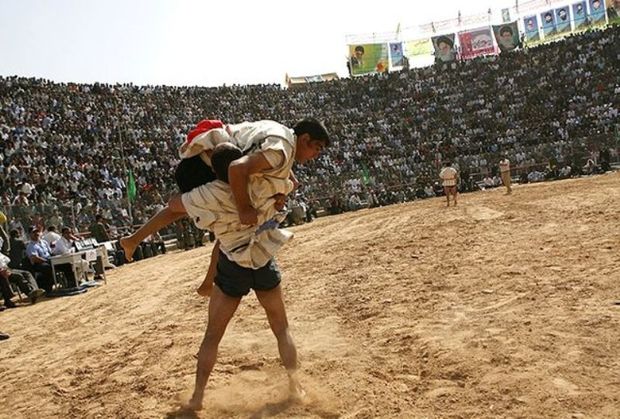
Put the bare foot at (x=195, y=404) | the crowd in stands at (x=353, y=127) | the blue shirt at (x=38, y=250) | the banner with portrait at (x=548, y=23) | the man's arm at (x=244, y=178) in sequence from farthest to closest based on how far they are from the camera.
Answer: the banner with portrait at (x=548, y=23) < the crowd in stands at (x=353, y=127) < the blue shirt at (x=38, y=250) < the bare foot at (x=195, y=404) < the man's arm at (x=244, y=178)

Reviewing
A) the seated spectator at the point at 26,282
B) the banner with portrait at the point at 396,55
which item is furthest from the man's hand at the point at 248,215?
the banner with portrait at the point at 396,55

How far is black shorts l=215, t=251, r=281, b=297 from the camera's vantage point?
3.42m

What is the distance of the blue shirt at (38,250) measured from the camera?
450 inches

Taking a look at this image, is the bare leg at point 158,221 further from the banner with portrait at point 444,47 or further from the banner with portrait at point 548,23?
the banner with portrait at point 548,23

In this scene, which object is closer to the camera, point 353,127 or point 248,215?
point 248,215

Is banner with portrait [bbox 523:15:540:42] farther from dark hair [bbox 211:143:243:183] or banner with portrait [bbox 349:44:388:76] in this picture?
dark hair [bbox 211:143:243:183]

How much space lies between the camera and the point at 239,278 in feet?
11.2

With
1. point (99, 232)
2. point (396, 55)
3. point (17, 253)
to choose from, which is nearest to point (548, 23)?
point (396, 55)

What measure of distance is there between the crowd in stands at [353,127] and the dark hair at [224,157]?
13.7 metres

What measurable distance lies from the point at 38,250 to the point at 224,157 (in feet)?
31.6

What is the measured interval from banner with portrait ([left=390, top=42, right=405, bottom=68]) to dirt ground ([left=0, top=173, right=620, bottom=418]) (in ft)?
146

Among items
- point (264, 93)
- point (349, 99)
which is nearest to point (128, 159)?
point (264, 93)

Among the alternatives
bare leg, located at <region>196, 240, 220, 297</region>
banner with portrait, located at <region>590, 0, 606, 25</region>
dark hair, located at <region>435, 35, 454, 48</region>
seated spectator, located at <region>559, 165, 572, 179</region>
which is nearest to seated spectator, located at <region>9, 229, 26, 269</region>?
bare leg, located at <region>196, 240, 220, 297</region>

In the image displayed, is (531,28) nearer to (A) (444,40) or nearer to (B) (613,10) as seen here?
(B) (613,10)
